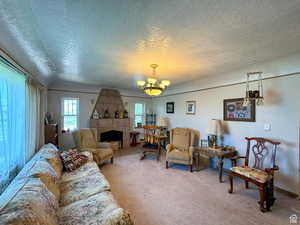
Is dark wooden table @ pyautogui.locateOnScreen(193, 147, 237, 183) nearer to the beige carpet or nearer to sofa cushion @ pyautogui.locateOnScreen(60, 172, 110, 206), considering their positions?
the beige carpet

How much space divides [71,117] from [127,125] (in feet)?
6.91

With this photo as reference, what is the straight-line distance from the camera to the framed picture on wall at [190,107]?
467 cm

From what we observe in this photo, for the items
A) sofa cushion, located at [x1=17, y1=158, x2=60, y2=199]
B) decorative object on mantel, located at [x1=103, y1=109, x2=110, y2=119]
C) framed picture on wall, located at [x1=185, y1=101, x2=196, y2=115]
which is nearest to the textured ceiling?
sofa cushion, located at [x1=17, y1=158, x2=60, y2=199]

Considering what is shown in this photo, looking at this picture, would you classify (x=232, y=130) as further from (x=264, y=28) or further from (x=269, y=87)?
(x=264, y=28)

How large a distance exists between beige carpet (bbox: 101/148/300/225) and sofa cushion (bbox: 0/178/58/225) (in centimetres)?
118

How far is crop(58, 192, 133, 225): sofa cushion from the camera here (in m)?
1.32

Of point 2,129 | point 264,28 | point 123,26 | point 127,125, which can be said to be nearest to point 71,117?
point 127,125

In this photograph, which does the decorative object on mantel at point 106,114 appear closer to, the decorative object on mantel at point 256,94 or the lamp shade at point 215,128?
the lamp shade at point 215,128

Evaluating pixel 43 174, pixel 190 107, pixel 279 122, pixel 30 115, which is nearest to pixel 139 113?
pixel 190 107

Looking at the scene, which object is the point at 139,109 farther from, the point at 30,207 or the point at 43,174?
the point at 30,207

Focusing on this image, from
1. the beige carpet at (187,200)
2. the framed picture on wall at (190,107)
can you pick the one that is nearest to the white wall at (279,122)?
the beige carpet at (187,200)

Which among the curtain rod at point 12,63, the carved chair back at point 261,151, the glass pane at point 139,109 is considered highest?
the curtain rod at point 12,63

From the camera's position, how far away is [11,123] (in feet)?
6.43

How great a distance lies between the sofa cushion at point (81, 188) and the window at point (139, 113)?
4369 mm
